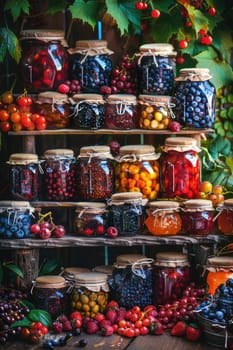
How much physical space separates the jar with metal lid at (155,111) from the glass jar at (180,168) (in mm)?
93

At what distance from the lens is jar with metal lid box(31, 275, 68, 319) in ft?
13.1

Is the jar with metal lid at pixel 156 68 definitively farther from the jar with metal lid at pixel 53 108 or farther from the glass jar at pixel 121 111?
the jar with metal lid at pixel 53 108

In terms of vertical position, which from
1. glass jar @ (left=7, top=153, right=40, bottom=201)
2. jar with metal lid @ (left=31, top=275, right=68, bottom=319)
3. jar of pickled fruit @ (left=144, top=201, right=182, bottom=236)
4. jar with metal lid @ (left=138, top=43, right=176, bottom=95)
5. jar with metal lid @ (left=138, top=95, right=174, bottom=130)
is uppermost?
jar with metal lid @ (left=138, top=43, right=176, bottom=95)

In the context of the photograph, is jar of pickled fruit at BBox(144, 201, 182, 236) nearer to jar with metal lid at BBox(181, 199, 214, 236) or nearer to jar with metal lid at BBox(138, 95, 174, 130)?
jar with metal lid at BBox(181, 199, 214, 236)

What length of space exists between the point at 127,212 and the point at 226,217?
475 millimetres

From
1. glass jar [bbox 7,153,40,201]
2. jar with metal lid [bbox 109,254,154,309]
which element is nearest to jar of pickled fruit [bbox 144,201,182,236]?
jar with metal lid [bbox 109,254,154,309]

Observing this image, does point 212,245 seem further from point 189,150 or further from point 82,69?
point 82,69

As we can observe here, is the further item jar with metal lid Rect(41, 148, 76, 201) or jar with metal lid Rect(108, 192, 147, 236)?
jar with metal lid Rect(41, 148, 76, 201)

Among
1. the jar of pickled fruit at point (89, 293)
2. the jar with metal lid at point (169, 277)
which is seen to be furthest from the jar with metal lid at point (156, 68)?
the jar of pickled fruit at point (89, 293)

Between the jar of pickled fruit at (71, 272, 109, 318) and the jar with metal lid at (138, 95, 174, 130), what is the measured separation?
2.54 ft

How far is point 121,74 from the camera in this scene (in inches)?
164

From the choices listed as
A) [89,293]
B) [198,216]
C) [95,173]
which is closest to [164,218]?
[198,216]

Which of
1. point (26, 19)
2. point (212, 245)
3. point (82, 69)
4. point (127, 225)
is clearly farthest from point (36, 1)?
point (212, 245)

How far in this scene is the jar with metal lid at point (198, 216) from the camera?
3998mm
